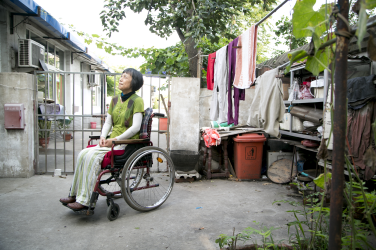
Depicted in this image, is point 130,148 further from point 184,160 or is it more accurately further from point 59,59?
point 59,59

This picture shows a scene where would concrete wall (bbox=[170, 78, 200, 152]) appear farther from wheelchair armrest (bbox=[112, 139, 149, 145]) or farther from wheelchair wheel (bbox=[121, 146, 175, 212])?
wheelchair armrest (bbox=[112, 139, 149, 145])

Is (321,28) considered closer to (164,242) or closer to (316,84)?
(164,242)

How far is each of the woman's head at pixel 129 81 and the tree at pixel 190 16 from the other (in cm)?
203

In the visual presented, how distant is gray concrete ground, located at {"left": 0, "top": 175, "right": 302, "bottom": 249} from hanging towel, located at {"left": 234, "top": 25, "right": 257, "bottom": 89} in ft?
5.83

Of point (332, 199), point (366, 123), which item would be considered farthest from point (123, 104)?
point (366, 123)

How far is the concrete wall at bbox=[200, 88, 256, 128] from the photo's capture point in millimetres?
6410

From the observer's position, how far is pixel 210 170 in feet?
16.9

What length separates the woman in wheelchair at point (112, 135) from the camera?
296cm

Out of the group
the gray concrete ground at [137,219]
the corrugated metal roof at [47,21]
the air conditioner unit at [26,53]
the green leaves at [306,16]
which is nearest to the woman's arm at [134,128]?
the gray concrete ground at [137,219]

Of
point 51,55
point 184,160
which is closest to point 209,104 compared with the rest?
point 184,160

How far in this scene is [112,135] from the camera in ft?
11.4

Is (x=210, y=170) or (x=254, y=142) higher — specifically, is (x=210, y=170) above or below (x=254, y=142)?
below

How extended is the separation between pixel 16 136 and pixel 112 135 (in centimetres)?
254

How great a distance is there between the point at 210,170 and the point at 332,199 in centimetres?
354
